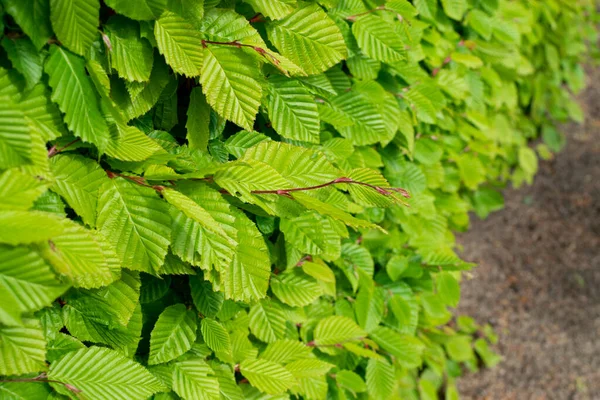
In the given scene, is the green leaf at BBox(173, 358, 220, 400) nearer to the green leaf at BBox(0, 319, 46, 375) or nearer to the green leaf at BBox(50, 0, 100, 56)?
the green leaf at BBox(0, 319, 46, 375)

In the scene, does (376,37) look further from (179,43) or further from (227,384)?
(227,384)

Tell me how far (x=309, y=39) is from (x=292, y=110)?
21cm

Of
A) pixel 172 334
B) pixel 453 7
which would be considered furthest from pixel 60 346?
pixel 453 7

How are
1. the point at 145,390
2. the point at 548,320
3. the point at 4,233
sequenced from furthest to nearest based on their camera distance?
the point at 548,320 → the point at 145,390 → the point at 4,233

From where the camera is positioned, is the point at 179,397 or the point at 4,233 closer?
the point at 4,233

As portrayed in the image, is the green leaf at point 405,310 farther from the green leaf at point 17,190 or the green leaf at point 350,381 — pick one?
the green leaf at point 17,190

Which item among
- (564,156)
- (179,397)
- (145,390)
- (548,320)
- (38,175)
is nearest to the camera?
(38,175)

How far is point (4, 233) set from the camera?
103cm

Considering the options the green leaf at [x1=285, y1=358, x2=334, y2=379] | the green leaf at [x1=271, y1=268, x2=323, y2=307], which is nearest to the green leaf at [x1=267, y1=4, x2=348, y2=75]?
the green leaf at [x1=271, y1=268, x2=323, y2=307]

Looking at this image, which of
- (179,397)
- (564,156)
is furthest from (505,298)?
(179,397)

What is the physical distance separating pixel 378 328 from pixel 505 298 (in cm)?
252

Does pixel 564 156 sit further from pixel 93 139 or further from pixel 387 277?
pixel 93 139

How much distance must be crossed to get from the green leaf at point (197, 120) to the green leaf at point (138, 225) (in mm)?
253

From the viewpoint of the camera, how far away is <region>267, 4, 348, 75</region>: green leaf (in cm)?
166
